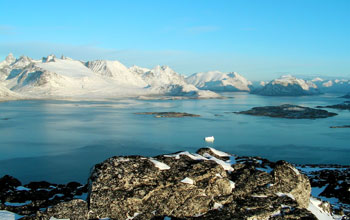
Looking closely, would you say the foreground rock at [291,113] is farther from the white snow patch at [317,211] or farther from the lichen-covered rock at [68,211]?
the lichen-covered rock at [68,211]

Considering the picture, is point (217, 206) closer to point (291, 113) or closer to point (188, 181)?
point (188, 181)

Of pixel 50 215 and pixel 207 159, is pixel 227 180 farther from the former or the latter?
pixel 50 215

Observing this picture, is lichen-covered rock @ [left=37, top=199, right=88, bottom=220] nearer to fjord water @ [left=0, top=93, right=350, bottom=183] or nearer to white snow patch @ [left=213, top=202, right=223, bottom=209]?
white snow patch @ [left=213, top=202, right=223, bottom=209]

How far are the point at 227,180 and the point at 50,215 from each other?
5232 millimetres

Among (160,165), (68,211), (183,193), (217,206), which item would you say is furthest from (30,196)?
(217,206)

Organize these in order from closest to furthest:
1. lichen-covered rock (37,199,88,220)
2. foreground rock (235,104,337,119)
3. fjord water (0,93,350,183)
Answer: lichen-covered rock (37,199,88,220) < fjord water (0,93,350,183) < foreground rock (235,104,337,119)

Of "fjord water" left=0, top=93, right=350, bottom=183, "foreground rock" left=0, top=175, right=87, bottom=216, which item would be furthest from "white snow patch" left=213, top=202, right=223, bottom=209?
"fjord water" left=0, top=93, right=350, bottom=183

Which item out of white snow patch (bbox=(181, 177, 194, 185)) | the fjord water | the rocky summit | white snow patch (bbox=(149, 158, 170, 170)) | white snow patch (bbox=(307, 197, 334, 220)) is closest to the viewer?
the rocky summit

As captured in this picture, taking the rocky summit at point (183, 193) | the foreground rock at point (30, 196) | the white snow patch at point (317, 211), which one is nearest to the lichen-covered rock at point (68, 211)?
the rocky summit at point (183, 193)

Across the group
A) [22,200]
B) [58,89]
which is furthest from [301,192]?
[58,89]

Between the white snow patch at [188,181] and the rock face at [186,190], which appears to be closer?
the rock face at [186,190]

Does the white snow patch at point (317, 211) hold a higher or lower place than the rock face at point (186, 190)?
lower

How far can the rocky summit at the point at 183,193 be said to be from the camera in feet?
30.2

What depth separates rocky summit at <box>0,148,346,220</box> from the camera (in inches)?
363
